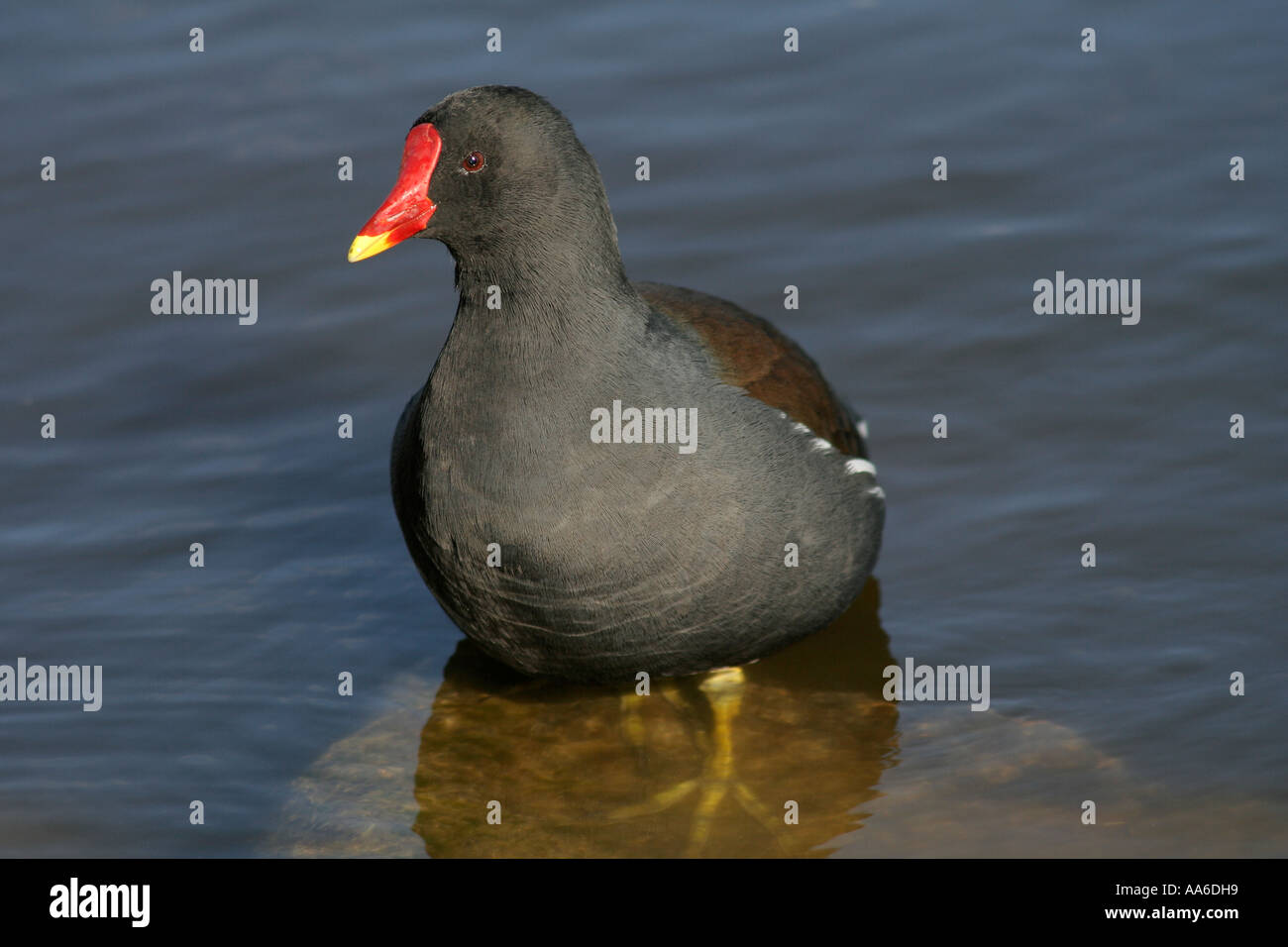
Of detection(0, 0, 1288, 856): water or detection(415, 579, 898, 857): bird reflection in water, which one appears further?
detection(0, 0, 1288, 856): water

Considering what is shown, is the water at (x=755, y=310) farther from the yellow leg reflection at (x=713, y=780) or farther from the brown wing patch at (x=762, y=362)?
the brown wing patch at (x=762, y=362)

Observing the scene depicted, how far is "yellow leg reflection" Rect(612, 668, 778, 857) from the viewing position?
4.94 meters

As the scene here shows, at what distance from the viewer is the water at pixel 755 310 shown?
5.09 m

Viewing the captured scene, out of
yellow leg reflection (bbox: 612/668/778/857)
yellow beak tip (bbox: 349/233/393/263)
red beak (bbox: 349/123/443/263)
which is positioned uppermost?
red beak (bbox: 349/123/443/263)

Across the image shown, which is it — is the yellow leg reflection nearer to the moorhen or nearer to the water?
the water

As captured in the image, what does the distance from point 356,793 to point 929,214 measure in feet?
13.3

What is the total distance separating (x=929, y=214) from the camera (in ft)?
25.7

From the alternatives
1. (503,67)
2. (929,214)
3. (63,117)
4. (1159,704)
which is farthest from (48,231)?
(1159,704)

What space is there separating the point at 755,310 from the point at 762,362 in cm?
219

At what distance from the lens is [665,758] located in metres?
5.21

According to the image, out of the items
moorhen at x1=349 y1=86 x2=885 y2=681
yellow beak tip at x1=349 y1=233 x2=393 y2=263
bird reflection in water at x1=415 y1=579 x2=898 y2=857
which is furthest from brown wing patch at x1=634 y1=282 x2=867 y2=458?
yellow beak tip at x1=349 y1=233 x2=393 y2=263

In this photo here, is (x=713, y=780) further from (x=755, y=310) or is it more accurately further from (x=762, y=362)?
(x=755, y=310)

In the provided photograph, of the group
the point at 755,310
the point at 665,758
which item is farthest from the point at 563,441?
the point at 755,310

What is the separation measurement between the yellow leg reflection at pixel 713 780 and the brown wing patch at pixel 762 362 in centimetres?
84
